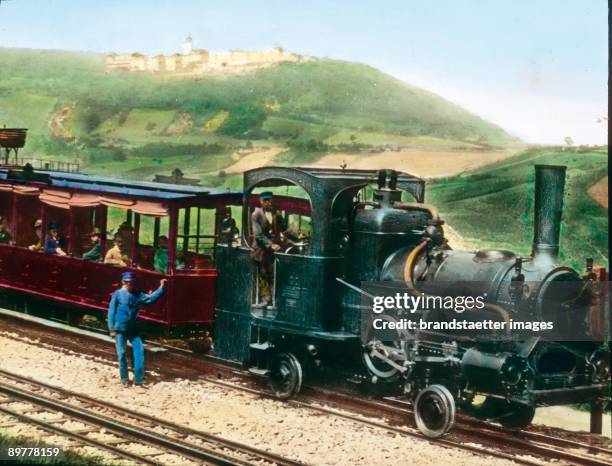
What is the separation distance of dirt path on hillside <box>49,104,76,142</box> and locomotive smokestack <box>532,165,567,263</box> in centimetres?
2255

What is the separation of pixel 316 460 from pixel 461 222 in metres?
11.2

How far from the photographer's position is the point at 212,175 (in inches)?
971

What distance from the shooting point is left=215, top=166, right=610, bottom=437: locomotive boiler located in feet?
29.2

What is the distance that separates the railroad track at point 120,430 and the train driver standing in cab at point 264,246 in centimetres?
226

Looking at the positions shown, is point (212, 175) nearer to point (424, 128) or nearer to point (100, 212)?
point (424, 128)

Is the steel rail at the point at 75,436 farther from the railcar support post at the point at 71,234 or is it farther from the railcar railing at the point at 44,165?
the railcar railing at the point at 44,165

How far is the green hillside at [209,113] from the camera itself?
2134cm

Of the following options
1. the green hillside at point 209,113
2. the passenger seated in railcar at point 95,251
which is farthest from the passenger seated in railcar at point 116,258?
the green hillside at point 209,113

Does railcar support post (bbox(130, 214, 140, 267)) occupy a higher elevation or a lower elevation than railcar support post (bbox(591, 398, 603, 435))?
higher

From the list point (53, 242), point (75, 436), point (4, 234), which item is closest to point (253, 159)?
point (4, 234)

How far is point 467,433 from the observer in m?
9.45

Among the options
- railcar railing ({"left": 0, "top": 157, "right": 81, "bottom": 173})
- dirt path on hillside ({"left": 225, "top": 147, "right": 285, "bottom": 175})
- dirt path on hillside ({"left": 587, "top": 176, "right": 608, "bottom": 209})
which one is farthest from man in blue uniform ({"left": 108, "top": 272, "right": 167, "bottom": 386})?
dirt path on hillside ({"left": 225, "top": 147, "right": 285, "bottom": 175})

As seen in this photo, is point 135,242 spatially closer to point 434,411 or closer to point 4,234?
point 4,234

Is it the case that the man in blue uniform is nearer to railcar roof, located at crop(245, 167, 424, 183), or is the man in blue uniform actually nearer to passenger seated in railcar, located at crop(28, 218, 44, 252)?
railcar roof, located at crop(245, 167, 424, 183)
